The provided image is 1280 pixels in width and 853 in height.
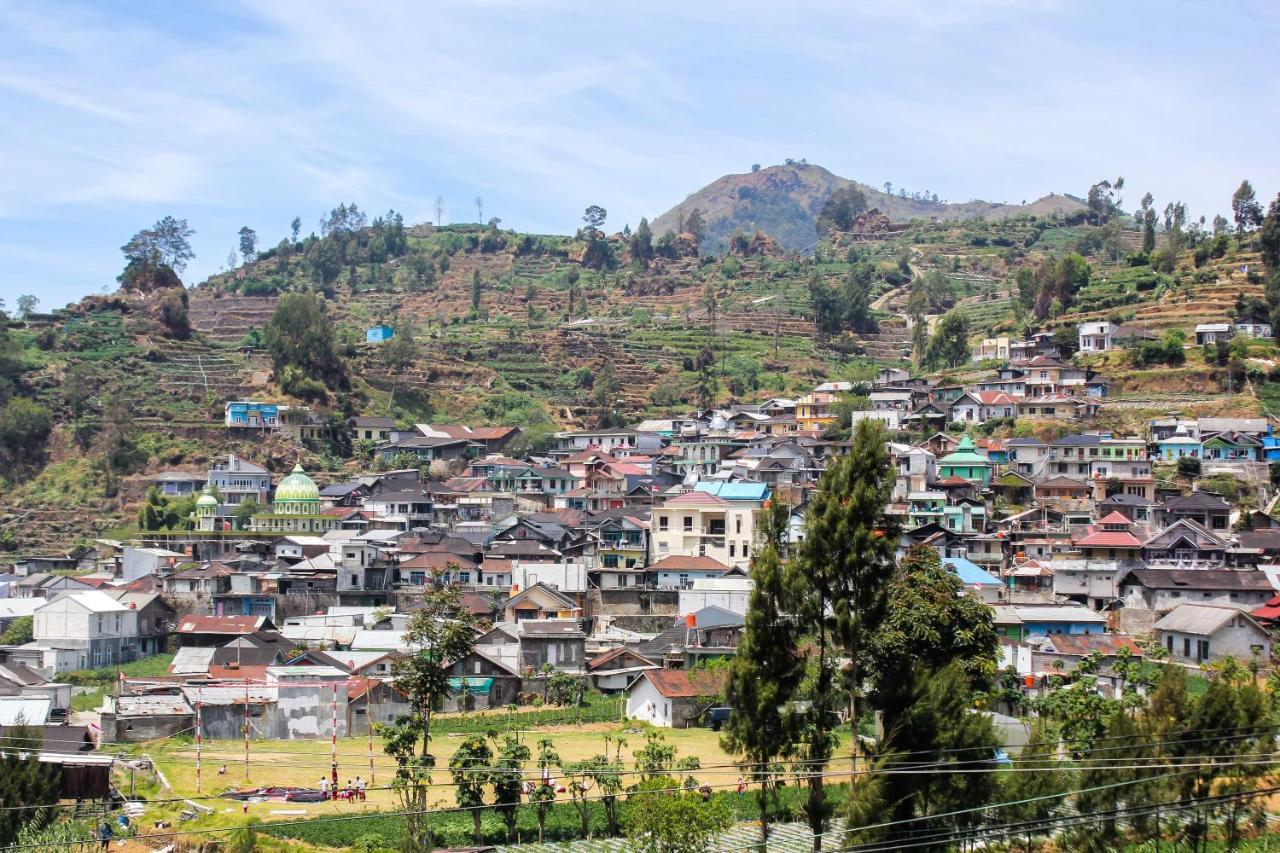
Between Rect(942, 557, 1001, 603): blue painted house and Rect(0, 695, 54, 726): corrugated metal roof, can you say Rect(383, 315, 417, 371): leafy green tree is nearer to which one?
Rect(942, 557, 1001, 603): blue painted house

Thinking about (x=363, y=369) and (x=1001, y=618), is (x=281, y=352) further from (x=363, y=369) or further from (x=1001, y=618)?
(x=1001, y=618)

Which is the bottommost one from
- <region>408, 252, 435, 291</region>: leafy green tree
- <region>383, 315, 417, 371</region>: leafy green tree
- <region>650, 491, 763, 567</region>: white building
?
<region>650, 491, 763, 567</region>: white building

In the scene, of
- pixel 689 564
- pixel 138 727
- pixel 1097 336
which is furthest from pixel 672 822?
pixel 1097 336

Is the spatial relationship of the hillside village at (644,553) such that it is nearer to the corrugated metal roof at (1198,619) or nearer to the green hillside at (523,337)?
the corrugated metal roof at (1198,619)

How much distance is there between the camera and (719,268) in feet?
396

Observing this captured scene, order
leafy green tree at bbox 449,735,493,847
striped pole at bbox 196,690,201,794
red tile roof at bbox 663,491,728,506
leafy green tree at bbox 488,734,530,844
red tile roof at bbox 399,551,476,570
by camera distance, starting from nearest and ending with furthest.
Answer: leafy green tree at bbox 488,734,530,844 < leafy green tree at bbox 449,735,493,847 < striped pole at bbox 196,690,201,794 < red tile roof at bbox 399,551,476,570 < red tile roof at bbox 663,491,728,506

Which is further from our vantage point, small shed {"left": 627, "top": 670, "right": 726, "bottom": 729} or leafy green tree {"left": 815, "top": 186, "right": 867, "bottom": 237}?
leafy green tree {"left": 815, "top": 186, "right": 867, "bottom": 237}

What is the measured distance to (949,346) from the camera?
81.8m

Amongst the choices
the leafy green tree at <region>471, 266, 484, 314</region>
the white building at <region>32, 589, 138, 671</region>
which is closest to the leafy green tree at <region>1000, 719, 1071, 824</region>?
the white building at <region>32, 589, 138, 671</region>

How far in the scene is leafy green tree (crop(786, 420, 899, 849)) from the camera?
23.4 meters

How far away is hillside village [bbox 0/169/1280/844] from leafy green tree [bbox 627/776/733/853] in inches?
63.7

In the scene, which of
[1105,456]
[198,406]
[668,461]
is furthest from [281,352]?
[1105,456]

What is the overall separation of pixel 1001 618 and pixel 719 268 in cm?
8078

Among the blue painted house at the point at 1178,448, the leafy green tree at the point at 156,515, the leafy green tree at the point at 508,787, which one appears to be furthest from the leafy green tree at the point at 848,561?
the leafy green tree at the point at 156,515
